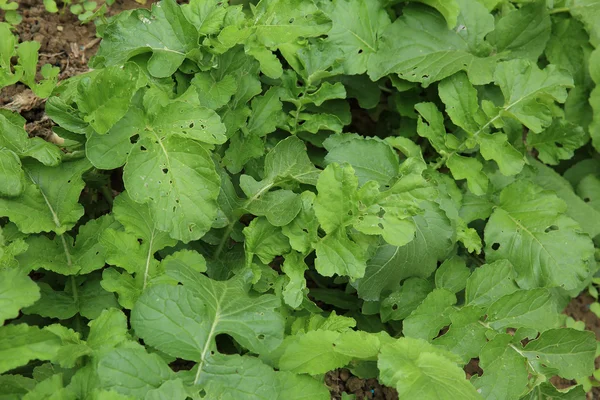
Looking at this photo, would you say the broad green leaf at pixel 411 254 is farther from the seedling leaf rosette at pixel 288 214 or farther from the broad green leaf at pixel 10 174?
the broad green leaf at pixel 10 174

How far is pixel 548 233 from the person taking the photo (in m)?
2.95

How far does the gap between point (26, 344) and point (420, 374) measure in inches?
49.3

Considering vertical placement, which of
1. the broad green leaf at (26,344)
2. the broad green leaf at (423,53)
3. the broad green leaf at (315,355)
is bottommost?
the broad green leaf at (315,355)

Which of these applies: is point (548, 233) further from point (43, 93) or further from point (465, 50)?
point (43, 93)

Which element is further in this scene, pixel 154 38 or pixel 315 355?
pixel 154 38

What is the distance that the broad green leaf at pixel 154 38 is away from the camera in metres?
2.56

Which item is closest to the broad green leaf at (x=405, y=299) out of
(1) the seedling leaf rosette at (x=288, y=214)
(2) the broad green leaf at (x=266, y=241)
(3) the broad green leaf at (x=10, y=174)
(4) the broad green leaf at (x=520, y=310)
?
(1) the seedling leaf rosette at (x=288, y=214)

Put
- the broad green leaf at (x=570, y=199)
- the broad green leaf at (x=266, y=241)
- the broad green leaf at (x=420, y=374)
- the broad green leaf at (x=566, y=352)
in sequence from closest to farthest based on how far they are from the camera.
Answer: the broad green leaf at (x=420, y=374), the broad green leaf at (x=266, y=241), the broad green leaf at (x=566, y=352), the broad green leaf at (x=570, y=199)

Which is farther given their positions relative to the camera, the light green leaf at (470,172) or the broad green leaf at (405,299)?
the light green leaf at (470,172)

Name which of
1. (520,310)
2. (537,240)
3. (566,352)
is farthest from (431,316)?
(537,240)

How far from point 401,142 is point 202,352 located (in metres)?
1.51

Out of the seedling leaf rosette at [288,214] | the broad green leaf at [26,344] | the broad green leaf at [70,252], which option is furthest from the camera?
the broad green leaf at [70,252]

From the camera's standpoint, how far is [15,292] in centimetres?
184

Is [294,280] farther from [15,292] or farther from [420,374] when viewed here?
[15,292]
